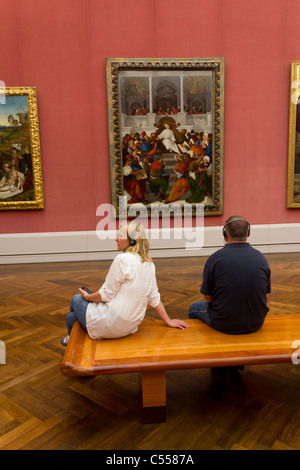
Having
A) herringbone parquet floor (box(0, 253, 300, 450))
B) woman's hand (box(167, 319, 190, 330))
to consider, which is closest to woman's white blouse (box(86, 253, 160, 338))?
woman's hand (box(167, 319, 190, 330))

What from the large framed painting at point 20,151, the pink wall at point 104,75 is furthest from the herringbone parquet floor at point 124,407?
the pink wall at point 104,75

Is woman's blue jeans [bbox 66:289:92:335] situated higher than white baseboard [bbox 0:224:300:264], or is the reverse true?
woman's blue jeans [bbox 66:289:92:335]

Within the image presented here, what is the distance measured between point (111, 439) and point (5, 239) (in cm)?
599

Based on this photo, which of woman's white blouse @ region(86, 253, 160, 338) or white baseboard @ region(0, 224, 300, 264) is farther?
white baseboard @ region(0, 224, 300, 264)

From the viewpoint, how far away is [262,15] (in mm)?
7391

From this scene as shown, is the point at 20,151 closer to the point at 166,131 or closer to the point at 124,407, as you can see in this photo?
the point at 166,131

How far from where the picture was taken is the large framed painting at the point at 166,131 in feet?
23.9

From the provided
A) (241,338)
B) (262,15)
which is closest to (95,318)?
(241,338)

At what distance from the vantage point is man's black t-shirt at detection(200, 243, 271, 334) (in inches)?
99.6

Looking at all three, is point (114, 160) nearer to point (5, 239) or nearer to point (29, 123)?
point (29, 123)

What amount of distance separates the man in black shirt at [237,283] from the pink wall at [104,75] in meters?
5.29

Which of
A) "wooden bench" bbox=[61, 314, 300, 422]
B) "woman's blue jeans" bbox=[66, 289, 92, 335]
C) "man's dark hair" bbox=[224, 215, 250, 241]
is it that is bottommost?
"wooden bench" bbox=[61, 314, 300, 422]

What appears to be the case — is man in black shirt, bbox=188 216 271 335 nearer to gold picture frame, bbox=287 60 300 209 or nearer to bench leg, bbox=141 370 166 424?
bench leg, bbox=141 370 166 424

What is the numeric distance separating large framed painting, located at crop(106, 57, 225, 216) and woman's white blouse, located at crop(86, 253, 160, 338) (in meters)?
5.07
